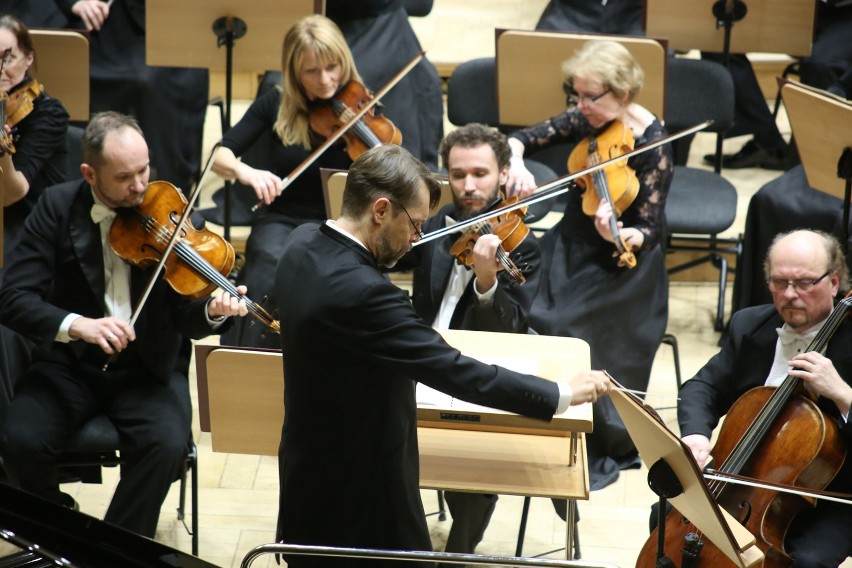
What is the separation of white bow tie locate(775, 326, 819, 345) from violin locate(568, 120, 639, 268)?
2.25 feet

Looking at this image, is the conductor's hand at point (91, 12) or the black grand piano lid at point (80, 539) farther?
the conductor's hand at point (91, 12)

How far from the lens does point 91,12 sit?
14.6ft

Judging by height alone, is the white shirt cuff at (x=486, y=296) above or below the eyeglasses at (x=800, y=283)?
below

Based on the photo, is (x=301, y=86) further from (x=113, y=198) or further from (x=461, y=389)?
(x=461, y=389)

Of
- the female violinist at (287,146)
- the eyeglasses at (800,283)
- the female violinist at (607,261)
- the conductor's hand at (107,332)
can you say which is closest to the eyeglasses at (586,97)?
the female violinist at (607,261)

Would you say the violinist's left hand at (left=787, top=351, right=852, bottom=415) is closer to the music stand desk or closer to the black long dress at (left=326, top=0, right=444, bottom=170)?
the music stand desk

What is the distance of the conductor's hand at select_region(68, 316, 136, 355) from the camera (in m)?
2.93

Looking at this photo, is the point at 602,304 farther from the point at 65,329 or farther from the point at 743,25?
the point at 65,329

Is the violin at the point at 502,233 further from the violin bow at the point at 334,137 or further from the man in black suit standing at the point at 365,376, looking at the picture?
the man in black suit standing at the point at 365,376

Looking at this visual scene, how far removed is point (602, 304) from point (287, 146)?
110 centimetres

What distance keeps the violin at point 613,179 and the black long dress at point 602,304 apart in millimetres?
99

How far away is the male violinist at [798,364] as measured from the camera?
8.68ft

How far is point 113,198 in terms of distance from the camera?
3.06 m

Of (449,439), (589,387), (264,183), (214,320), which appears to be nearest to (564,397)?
(589,387)
